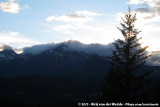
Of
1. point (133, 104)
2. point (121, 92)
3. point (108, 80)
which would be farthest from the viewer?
point (108, 80)

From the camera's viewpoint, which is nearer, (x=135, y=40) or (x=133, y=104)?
(x=133, y=104)

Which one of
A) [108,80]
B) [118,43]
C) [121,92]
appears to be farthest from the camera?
[108,80]

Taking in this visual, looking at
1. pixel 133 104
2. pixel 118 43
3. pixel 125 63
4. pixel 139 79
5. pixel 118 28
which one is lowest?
pixel 133 104

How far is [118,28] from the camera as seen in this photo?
92.9ft

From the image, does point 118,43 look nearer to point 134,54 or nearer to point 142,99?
point 134,54

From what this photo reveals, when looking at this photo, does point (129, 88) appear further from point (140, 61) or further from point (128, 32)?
point (128, 32)

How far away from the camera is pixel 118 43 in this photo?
1099 inches

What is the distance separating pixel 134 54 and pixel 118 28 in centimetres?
394

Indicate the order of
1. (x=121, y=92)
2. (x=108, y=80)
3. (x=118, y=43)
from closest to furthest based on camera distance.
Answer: (x=121, y=92)
(x=118, y=43)
(x=108, y=80)

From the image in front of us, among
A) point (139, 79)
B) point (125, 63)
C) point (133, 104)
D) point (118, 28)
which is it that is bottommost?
point (133, 104)

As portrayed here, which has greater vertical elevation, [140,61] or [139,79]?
[140,61]

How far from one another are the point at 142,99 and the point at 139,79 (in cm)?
214

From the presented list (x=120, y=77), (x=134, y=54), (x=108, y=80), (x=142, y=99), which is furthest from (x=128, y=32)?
(x=108, y=80)

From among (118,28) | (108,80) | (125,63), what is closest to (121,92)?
(125,63)
